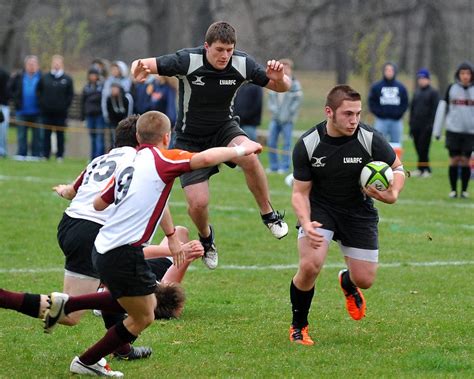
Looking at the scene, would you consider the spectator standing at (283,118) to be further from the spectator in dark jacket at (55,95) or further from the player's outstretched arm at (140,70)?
the player's outstretched arm at (140,70)

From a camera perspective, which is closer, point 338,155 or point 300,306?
point 338,155

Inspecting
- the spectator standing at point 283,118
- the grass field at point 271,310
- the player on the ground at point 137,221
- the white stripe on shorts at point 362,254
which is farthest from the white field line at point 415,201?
the player on the ground at point 137,221

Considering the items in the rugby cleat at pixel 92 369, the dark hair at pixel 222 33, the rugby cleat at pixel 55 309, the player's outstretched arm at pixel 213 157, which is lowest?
the rugby cleat at pixel 92 369

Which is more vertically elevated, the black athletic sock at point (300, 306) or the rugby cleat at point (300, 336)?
the black athletic sock at point (300, 306)

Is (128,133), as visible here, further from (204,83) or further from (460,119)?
(460,119)

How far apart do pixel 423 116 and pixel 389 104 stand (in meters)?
1.56

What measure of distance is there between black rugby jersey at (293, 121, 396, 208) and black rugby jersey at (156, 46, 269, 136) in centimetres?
161

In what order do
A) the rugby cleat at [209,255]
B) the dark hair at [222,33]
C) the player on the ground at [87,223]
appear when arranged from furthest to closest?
the rugby cleat at [209,255] → the dark hair at [222,33] → the player on the ground at [87,223]

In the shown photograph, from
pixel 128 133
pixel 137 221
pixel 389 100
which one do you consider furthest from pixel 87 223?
pixel 389 100

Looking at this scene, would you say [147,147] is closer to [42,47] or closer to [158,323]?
[158,323]

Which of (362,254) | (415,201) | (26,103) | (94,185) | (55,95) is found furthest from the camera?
(26,103)

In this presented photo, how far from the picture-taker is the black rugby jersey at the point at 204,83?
30.1ft

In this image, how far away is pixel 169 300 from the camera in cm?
863

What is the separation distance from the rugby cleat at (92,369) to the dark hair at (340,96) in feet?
8.25
